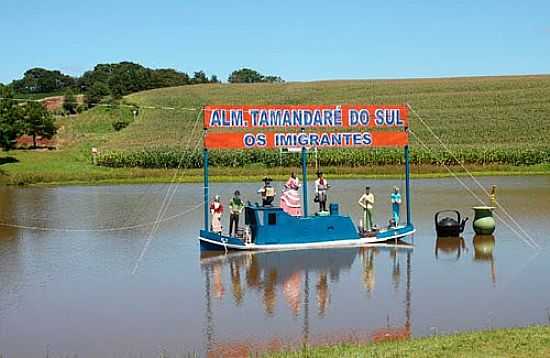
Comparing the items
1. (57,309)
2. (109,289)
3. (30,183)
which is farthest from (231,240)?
(30,183)

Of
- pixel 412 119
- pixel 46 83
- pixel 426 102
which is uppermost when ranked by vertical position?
pixel 46 83

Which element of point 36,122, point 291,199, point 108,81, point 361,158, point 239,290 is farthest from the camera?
point 108,81

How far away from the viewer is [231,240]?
2291 cm

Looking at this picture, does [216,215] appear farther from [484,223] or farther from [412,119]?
[412,119]

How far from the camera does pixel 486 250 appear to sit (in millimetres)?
22375

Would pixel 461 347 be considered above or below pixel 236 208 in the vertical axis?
below

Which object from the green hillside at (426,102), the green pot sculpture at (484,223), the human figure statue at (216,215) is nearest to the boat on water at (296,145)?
the human figure statue at (216,215)

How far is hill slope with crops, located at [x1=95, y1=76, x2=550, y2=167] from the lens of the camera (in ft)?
188

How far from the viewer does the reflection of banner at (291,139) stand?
928 inches

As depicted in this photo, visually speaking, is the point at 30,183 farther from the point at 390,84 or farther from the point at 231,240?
the point at 390,84

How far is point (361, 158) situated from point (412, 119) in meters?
24.6

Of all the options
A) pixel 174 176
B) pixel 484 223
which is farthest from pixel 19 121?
pixel 484 223

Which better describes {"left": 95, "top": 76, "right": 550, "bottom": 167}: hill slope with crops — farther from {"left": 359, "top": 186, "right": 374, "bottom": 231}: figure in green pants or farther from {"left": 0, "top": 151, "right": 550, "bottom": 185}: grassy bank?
{"left": 359, "top": 186, "right": 374, "bottom": 231}: figure in green pants

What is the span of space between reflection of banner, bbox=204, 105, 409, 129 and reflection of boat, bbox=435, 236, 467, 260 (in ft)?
12.0
